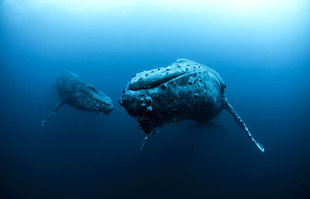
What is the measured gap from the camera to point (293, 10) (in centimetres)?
1791

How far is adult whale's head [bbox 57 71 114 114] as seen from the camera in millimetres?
7259

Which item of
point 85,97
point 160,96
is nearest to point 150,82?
point 160,96

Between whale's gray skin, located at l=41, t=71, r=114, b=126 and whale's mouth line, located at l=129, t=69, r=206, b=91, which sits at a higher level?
whale's gray skin, located at l=41, t=71, r=114, b=126

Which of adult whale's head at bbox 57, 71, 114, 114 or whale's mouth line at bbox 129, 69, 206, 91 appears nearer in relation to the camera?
whale's mouth line at bbox 129, 69, 206, 91

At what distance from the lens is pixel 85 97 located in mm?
7840

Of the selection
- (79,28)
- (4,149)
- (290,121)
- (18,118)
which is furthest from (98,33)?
(290,121)

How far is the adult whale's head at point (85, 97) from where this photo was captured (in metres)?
7.26

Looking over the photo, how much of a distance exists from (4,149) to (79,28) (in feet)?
99.3

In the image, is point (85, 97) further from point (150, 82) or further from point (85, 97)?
point (150, 82)

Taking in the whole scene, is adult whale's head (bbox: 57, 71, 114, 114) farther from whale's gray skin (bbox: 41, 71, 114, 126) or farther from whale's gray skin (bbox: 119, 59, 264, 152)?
whale's gray skin (bbox: 119, 59, 264, 152)

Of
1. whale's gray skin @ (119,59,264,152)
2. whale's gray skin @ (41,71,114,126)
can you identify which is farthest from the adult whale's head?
whale's gray skin @ (119,59,264,152)

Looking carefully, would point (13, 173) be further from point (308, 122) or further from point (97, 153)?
point (308, 122)

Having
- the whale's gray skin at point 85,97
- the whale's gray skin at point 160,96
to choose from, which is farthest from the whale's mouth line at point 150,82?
the whale's gray skin at point 85,97

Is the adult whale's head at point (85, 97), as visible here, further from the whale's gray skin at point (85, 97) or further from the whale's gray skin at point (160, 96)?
the whale's gray skin at point (160, 96)
